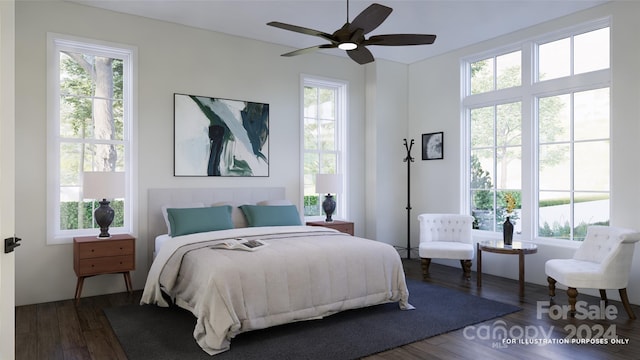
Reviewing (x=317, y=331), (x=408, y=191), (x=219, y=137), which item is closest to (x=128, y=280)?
(x=219, y=137)

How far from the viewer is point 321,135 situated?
6445 mm

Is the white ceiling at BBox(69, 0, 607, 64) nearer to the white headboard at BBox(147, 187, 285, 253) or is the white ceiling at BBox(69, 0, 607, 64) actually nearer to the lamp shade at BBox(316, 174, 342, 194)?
the lamp shade at BBox(316, 174, 342, 194)

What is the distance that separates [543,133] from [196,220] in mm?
4138

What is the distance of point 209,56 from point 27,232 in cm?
278

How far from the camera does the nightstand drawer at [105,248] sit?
418 cm

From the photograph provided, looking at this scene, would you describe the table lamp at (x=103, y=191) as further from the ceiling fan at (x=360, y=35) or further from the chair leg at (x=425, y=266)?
the chair leg at (x=425, y=266)

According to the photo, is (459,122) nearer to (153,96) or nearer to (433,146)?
(433,146)

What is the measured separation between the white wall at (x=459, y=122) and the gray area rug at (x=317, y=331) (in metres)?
1.31

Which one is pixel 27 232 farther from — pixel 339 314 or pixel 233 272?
pixel 339 314

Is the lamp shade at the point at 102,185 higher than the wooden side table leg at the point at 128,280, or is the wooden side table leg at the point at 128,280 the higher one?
the lamp shade at the point at 102,185

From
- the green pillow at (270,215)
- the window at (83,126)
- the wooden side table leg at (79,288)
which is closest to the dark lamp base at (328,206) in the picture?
the green pillow at (270,215)

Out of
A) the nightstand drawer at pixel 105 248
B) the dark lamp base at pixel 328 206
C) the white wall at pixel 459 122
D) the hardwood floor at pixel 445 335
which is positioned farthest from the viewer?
the dark lamp base at pixel 328 206

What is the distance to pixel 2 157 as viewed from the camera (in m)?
1.99

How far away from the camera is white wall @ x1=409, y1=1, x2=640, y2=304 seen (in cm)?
429
